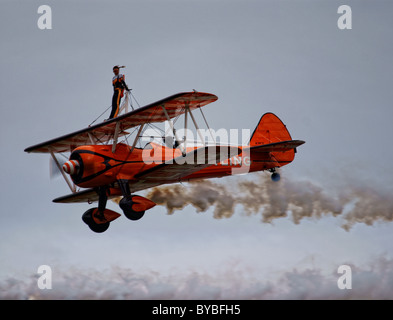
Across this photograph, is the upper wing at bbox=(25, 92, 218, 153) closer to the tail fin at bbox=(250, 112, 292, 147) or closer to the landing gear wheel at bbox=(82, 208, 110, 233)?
the landing gear wheel at bbox=(82, 208, 110, 233)

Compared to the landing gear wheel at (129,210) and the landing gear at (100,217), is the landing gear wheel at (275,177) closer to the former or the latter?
the landing gear wheel at (129,210)

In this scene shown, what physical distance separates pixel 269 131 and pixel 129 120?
5.32 m

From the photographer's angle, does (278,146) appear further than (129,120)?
Yes

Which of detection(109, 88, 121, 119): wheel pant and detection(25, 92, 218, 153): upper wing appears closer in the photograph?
detection(25, 92, 218, 153): upper wing

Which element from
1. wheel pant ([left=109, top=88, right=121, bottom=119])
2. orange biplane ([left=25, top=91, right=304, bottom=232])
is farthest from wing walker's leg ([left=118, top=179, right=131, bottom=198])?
wheel pant ([left=109, top=88, right=121, bottom=119])

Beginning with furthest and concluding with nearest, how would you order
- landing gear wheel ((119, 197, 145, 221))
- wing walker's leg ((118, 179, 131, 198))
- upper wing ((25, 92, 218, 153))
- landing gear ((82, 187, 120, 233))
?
landing gear ((82, 187, 120, 233)), wing walker's leg ((118, 179, 131, 198)), upper wing ((25, 92, 218, 153)), landing gear wheel ((119, 197, 145, 221))

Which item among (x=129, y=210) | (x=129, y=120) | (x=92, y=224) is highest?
(x=129, y=120)

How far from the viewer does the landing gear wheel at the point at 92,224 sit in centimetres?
2028

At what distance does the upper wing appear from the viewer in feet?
62.1

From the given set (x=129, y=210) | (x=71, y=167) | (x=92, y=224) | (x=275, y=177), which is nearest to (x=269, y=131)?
(x=275, y=177)

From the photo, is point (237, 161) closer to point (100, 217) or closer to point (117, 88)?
point (117, 88)

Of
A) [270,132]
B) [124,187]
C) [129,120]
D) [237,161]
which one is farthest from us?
[270,132]

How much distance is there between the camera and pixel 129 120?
1970 cm

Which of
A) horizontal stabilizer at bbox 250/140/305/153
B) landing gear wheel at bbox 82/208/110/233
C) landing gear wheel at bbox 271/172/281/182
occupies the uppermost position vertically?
horizontal stabilizer at bbox 250/140/305/153
